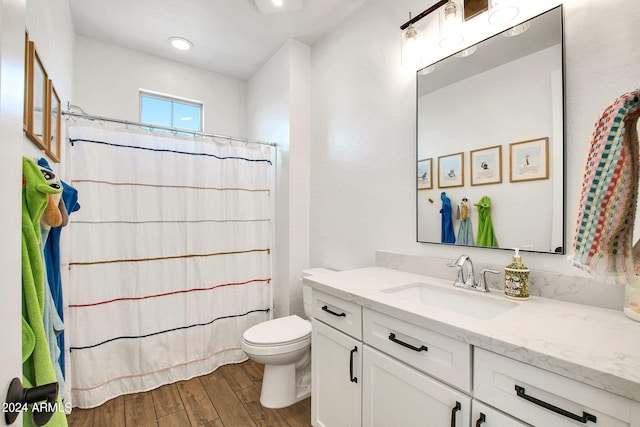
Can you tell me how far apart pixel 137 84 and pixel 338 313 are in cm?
271

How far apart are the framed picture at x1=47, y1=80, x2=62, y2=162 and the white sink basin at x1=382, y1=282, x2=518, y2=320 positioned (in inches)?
66.8

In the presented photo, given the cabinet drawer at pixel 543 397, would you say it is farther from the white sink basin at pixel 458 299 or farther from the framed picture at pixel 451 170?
the framed picture at pixel 451 170

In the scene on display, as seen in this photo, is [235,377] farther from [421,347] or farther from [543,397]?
[543,397]

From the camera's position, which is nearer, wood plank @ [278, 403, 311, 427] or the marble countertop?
the marble countertop

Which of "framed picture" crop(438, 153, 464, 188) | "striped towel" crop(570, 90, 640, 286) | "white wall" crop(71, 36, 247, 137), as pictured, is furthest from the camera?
"white wall" crop(71, 36, 247, 137)

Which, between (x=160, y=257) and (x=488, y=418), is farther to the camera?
(x=160, y=257)

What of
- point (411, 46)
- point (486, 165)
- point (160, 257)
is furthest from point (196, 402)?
point (411, 46)

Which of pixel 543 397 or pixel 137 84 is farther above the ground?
pixel 137 84

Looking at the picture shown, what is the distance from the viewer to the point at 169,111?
2.95 metres

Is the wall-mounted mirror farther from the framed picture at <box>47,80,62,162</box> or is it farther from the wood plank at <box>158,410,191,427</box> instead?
the framed picture at <box>47,80,62,162</box>

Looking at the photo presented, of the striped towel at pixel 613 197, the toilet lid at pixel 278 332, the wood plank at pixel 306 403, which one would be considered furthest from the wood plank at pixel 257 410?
the striped towel at pixel 613 197

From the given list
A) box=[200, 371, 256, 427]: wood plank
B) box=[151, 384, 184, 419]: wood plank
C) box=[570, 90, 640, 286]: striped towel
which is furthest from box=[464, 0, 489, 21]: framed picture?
box=[151, 384, 184, 419]: wood plank

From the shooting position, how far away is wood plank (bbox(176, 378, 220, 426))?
1745 millimetres

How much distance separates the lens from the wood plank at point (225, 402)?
5.63 ft
